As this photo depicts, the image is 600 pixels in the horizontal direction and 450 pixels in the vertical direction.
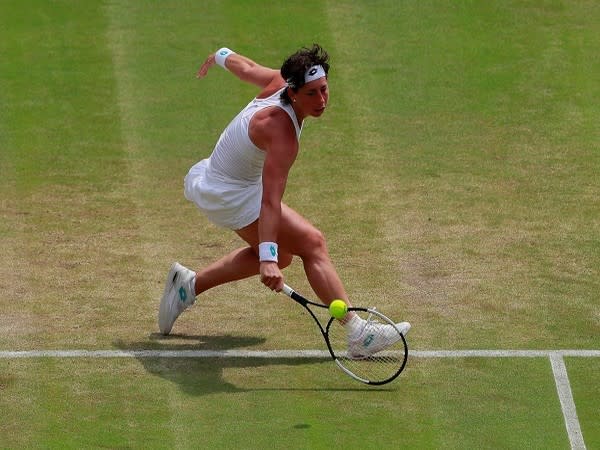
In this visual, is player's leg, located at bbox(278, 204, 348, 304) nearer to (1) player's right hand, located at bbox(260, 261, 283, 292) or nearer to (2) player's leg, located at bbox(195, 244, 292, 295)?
(2) player's leg, located at bbox(195, 244, 292, 295)

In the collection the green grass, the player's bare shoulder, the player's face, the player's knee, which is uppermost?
the player's face

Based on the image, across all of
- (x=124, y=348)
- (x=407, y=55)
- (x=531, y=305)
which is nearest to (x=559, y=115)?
(x=407, y=55)

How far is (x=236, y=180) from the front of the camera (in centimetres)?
938

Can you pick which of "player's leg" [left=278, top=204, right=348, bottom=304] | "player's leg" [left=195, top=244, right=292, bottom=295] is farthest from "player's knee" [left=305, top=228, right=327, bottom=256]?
"player's leg" [left=195, top=244, right=292, bottom=295]

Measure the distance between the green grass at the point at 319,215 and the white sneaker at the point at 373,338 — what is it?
242 mm

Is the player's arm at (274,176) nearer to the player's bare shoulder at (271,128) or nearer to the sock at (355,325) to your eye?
the player's bare shoulder at (271,128)

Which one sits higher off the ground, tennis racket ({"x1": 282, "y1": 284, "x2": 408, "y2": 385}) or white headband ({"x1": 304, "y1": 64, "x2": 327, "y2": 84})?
white headband ({"x1": 304, "y1": 64, "x2": 327, "y2": 84})

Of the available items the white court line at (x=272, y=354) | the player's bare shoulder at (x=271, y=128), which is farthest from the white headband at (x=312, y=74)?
the white court line at (x=272, y=354)

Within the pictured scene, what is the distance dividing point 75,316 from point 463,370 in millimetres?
2618

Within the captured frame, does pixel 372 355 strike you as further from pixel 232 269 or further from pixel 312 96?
pixel 312 96

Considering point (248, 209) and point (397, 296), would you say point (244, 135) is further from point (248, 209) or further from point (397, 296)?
point (397, 296)

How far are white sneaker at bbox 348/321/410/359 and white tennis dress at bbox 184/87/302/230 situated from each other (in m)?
0.98

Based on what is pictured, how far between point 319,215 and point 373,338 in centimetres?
284

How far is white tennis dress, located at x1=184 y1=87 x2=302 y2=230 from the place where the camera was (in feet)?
30.5
